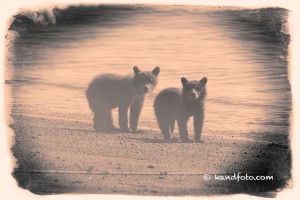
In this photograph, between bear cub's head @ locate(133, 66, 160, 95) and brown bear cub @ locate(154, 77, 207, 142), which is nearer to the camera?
brown bear cub @ locate(154, 77, 207, 142)

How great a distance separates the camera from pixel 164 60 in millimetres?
10805

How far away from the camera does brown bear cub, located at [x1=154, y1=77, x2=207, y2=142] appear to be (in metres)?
9.96

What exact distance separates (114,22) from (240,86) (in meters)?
2.49

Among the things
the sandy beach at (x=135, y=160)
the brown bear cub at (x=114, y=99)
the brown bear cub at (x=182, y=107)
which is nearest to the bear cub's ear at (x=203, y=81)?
the brown bear cub at (x=182, y=107)

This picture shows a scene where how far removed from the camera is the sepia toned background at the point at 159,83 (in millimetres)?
9727

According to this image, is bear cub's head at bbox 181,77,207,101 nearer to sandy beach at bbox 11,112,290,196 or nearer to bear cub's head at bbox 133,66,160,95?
bear cub's head at bbox 133,66,160,95

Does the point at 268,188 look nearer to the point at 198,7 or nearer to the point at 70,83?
the point at 198,7

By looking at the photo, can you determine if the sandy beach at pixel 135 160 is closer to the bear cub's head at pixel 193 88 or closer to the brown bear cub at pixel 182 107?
the brown bear cub at pixel 182 107

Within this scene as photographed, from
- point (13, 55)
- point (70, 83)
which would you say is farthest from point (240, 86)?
point (13, 55)

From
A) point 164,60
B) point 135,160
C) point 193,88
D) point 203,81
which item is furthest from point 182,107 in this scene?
point 135,160

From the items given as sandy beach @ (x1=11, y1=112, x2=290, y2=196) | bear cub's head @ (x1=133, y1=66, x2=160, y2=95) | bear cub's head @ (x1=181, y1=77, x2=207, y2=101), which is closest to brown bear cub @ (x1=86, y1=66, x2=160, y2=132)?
bear cub's head @ (x1=133, y1=66, x2=160, y2=95)

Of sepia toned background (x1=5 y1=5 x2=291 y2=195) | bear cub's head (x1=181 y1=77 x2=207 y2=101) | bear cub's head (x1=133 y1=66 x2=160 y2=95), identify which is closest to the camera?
sepia toned background (x1=5 y1=5 x2=291 y2=195)

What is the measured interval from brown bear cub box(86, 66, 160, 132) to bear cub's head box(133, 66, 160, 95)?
71 mm

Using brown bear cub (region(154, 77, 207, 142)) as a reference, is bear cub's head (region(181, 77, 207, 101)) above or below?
above
